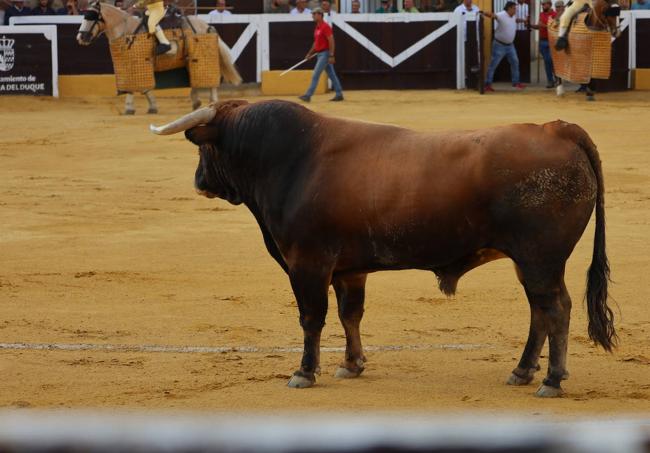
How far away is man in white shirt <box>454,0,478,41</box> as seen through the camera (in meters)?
24.0

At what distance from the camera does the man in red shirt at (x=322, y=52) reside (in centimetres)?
2184

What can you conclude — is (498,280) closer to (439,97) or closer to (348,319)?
(348,319)

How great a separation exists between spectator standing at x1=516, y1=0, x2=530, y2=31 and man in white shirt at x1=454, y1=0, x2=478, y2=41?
3.06 ft

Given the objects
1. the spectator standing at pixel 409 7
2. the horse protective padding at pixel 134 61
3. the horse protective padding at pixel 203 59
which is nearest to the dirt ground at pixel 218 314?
the horse protective padding at pixel 134 61

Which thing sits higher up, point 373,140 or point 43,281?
point 373,140

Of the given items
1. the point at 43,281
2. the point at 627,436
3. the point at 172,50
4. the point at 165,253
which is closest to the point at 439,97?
the point at 172,50

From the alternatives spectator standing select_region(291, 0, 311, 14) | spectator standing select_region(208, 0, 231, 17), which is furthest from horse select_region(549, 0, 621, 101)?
spectator standing select_region(208, 0, 231, 17)

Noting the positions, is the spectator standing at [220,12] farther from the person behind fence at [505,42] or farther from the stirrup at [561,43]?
the stirrup at [561,43]

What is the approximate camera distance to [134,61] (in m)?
20.6

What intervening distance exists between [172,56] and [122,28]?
3.19ft

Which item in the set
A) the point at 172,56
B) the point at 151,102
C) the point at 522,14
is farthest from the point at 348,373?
the point at 522,14

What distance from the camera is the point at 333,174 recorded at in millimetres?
5992

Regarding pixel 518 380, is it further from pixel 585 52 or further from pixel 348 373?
pixel 585 52

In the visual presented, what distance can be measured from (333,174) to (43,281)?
3.73 metres
